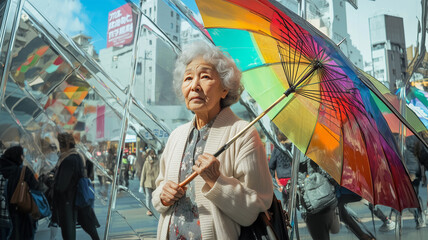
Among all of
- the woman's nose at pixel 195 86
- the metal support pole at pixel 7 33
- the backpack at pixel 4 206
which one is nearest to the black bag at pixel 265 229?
the woman's nose at pixel 195 86

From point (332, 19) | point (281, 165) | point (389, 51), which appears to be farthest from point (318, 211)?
point (332, 19)

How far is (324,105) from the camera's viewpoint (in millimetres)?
2076

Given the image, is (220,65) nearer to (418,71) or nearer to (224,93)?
(224,93)

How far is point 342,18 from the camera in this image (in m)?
3.64

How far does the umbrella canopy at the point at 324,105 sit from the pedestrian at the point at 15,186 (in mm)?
2175

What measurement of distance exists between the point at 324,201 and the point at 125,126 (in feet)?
6.23

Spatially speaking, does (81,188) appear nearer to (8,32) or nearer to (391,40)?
(8,32)

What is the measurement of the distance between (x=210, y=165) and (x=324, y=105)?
2.63 ft

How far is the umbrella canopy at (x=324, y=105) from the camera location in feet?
6.20

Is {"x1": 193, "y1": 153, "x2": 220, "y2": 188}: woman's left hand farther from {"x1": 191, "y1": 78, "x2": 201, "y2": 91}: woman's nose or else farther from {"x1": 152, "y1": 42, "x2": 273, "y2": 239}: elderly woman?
{"x1": 191, "y1": 78, "x2": 201, "y2": 91}: woman's nose

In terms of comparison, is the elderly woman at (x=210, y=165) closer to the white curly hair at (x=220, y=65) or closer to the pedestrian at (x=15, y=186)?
the white curly hair at (x=220, y=65)

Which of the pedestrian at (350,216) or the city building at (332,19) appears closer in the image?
the pedestrian at (350,216)

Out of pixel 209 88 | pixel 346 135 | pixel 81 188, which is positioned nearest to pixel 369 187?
pixel 346 135

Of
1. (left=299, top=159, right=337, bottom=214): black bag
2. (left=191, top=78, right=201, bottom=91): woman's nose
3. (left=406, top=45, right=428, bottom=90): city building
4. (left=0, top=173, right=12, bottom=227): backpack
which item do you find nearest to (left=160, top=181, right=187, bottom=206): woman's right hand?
(left=191, top=78, right=201, bottom=91): woman's nose
